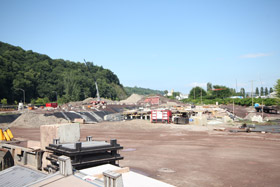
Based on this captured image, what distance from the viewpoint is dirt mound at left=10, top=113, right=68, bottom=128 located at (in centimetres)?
3831

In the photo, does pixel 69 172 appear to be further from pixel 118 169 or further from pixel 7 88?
pixel 7 88

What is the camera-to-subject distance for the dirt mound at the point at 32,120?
3831cm

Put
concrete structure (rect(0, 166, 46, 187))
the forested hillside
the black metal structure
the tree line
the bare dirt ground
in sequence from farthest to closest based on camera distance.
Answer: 1. the forested hillside
2. the tree line
3. the bare dirt ground
4. the black metal structure
5. concrete structure (rect(0, 166, 46, 187))

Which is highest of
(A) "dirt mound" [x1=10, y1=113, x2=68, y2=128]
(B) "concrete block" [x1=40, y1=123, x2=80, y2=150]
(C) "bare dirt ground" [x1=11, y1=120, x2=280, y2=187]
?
(B) "concrete block" [x1=40, y1=123, x2=80, y2=150]

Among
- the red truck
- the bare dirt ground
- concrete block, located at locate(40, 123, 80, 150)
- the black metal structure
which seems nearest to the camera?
the black metal structure

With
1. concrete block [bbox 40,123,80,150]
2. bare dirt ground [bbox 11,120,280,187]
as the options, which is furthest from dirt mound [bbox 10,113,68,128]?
concrete block [bbox 40,123,80,150]

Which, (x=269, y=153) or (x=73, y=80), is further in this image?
(x=73, y=80)

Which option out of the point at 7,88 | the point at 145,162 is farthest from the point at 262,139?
the point at 7,88

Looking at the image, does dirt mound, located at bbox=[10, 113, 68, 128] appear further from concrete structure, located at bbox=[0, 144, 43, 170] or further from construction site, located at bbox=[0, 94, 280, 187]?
concrete structure, located at bbox=[0, 144, 43, 170]

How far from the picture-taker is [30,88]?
10925 cm

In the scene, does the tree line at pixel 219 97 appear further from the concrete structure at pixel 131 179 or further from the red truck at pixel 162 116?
the concrete structure at pixel 131 179

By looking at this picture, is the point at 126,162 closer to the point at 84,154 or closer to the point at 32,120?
the point at 84,154

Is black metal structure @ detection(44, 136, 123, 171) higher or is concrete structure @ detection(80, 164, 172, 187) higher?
black metal structure @ detection(44, 136, 123, 171)

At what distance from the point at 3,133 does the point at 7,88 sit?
89.5 meters
